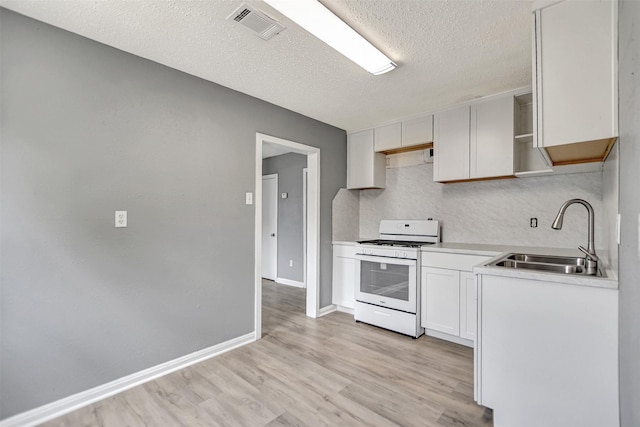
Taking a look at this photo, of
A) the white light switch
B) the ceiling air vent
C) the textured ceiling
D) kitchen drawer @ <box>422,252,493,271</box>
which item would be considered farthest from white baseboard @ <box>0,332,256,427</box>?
Result: the ceiling air vent

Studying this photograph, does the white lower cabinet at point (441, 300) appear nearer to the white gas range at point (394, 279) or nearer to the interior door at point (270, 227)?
the white gas range at point (394, 279)

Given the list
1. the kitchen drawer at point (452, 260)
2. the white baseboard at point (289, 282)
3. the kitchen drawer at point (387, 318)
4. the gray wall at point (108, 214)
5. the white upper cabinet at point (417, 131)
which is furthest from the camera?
the white baseboard at point (289, 282)

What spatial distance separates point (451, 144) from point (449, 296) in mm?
1579

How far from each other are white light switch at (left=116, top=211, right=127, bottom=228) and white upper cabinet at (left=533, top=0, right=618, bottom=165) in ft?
8.90

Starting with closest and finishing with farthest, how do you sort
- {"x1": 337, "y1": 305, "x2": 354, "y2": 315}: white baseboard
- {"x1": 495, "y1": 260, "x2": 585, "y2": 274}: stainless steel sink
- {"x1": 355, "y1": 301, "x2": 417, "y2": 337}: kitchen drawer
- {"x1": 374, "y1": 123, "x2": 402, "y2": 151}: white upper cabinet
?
{"x1": 495, "y1": 260, "x2": 585, "y2": 274}: stainless steel sink
{"x1": 355, "y1": 301, "x2": 417, "y2": 337}: kitchen drawer
{"x1": 374, "y1": 123, "x2": 402, "y2": 151}: white upper cabinet
{"x1": 337, "y1": 305, "x2": 354, "y2": 315}: white baseboard

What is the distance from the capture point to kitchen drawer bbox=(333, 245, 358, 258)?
3.59 meters

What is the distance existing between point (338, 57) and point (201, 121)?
128 cm

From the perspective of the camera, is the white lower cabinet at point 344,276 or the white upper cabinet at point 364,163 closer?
the white lower cabinet at point 344,276

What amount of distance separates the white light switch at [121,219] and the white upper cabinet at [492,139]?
3114 millimetres

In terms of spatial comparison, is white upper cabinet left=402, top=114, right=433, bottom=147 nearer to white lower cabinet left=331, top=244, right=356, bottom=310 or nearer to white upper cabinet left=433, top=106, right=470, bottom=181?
white upper cabinet left=433, top=106, right=470, bottom=181

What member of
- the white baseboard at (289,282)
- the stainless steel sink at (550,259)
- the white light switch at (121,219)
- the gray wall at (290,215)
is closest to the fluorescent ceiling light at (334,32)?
the white light switch at (121,219)

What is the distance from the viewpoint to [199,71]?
7.83ft

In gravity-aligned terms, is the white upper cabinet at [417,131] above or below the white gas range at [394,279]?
above

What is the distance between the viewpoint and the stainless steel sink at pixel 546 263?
6.34 feet
